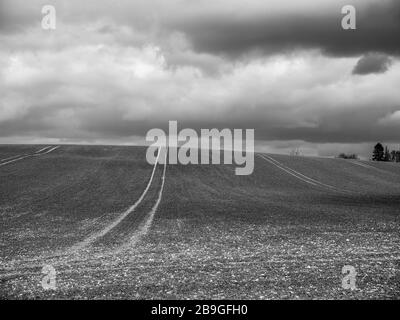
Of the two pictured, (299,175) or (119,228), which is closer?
(119,228)

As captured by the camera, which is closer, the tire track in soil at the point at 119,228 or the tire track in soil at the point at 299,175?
the tire track in soil at the point at 119,228

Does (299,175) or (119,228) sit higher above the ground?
(299,175)

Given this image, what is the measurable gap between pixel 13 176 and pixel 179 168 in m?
25.8

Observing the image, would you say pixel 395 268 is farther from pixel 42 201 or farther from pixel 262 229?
pixel 42 201

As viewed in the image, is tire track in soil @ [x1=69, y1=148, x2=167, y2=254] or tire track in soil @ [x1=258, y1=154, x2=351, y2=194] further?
tire track in soil @ [x1=258, y1=154, x2=351, y2=194]

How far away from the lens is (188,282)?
13.5 meters

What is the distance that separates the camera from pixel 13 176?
57531mm
